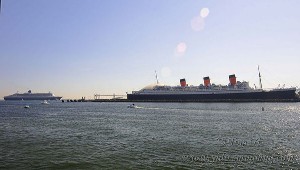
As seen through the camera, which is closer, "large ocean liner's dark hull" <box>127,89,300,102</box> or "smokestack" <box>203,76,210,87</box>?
"large ocean liner's dark hull" <box>127,89,300,102</box>

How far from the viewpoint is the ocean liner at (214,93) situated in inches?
5581

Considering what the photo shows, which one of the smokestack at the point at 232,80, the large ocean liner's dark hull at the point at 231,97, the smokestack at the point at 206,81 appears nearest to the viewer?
the large ocean liner's dark hull at the point at 231,97

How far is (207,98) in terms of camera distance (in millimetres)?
158875

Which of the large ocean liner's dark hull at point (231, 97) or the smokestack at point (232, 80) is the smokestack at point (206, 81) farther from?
the smokestack at point (232, 80)

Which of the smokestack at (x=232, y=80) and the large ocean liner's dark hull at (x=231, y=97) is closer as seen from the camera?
the large ocean liner's dark hull at (x=231, y=97)

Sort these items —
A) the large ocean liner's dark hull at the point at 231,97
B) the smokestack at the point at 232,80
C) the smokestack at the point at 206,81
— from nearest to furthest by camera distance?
the large ocean liner's dark hull at the point at 231,97
the smokestack at the point at 232,80
the smokestack at the point at 206,81

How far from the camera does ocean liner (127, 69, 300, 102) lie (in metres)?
142

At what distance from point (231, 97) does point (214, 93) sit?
9719mm

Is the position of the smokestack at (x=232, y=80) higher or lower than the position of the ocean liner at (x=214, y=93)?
→ higher

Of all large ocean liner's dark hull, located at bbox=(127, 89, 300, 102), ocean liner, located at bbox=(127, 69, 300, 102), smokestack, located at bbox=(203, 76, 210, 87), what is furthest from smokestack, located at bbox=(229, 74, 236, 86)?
smokestack, located at bbox=(203, 76, 210, 87)

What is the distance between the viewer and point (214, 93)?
15762 centimetres

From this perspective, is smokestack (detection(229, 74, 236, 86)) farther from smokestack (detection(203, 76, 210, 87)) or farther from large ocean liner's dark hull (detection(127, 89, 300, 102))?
smokestack (detection(203, 76, 210, 87))

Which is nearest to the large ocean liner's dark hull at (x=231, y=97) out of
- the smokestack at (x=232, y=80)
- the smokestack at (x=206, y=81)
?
the smokestack at (x=232, y=80)

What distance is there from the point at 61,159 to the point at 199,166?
10095mm
